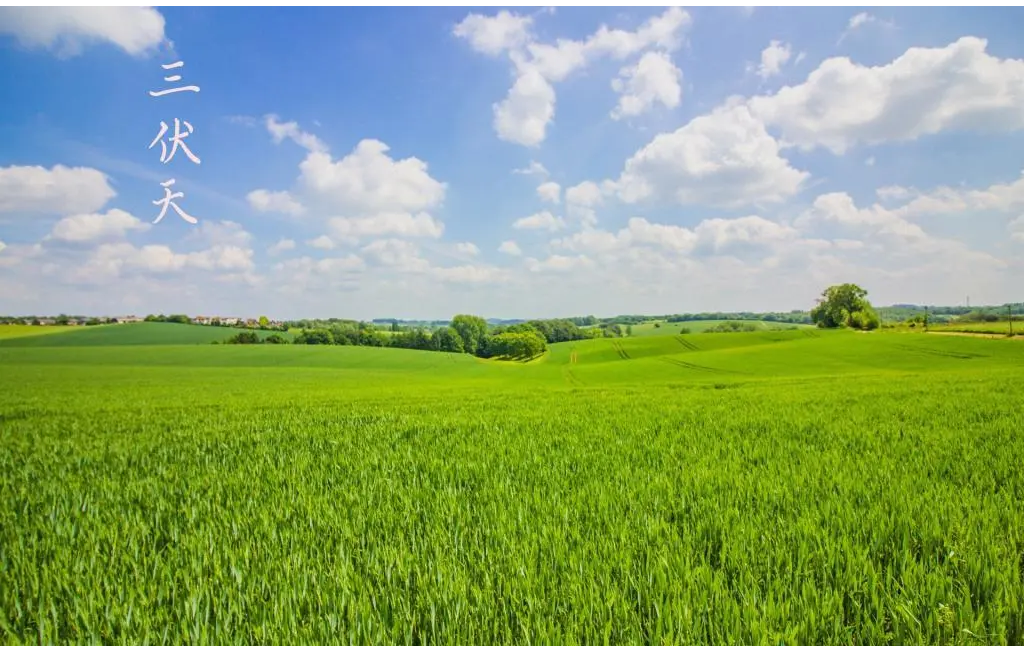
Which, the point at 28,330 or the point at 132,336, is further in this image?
the point at 132,336

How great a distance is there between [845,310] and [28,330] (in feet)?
555

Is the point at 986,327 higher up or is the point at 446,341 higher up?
the point at 986,327

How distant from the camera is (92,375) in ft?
137

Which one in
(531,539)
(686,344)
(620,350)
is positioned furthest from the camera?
(686,344)

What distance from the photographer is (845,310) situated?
102438 mm

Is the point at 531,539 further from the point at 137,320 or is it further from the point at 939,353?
the point at 137,320

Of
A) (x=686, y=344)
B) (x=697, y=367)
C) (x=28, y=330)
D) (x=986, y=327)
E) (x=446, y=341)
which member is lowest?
(x=697, y=367)

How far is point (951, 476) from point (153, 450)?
38.5 feet

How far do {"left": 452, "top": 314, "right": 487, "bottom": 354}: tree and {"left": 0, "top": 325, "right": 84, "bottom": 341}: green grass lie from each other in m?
77.5

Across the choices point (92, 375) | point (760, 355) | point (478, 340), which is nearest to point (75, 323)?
point (92, 375)

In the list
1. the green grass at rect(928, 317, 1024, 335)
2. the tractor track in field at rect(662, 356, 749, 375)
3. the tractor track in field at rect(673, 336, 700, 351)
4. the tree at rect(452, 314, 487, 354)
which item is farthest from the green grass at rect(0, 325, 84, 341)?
the green grass at rect(928, 317, 1024, 335)

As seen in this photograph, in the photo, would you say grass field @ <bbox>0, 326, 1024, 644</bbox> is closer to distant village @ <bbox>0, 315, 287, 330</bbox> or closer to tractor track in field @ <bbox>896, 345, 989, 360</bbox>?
tractor track in field @ <bbox>896, 345, 989, 360</bbox>

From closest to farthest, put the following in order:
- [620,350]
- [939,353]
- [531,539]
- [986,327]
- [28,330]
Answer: [531,539] < [939,353] < [986,327] < [28,330] < [620,350]

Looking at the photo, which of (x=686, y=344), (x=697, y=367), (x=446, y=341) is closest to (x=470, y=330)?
(x=446, y=341)
